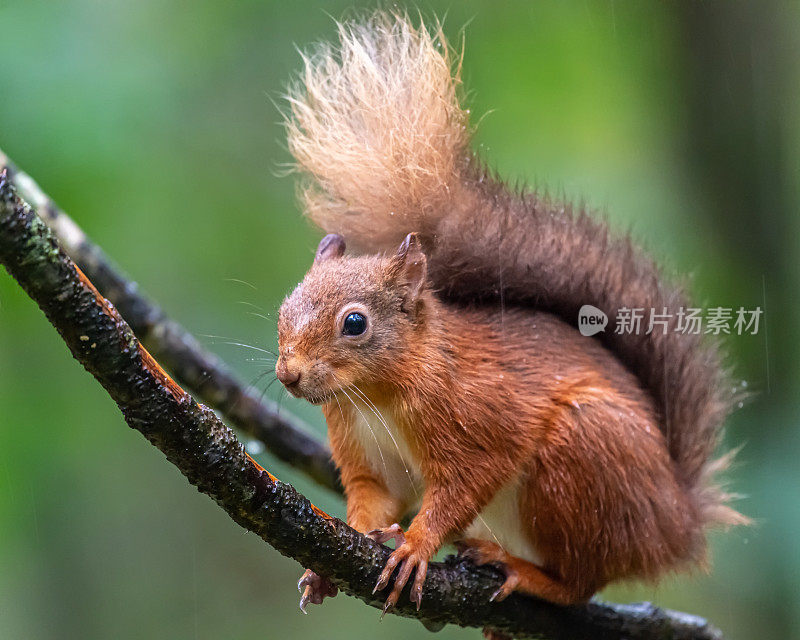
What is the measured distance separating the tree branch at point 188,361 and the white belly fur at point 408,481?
566 mm

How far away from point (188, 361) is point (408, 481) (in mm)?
713

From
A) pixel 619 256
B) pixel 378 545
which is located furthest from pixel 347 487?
pixel 619 256

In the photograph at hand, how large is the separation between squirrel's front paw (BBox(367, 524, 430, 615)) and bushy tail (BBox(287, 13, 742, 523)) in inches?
23.8

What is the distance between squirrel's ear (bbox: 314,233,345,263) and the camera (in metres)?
1.59

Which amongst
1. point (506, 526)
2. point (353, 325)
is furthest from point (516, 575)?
point (353, 325)

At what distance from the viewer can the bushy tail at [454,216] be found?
1604 mm

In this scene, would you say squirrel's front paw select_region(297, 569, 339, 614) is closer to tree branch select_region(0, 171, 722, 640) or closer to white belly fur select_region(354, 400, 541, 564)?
tree branch select_region(0, 171, 722, 640)

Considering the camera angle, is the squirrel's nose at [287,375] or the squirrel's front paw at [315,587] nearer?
the squirrel's nose at [287,375]

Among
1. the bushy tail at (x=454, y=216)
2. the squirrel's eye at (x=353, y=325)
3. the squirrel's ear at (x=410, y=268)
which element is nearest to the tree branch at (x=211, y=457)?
the squirrel's eye at (x=353, y=325)

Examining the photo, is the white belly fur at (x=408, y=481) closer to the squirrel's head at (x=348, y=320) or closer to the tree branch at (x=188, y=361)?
the squirrel's head at (x=348, y=320)

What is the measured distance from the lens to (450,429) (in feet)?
5.10

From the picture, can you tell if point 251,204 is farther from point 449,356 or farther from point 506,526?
point 506,526

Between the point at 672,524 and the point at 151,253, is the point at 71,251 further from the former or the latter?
the point at 672,524

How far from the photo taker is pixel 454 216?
1.72m
